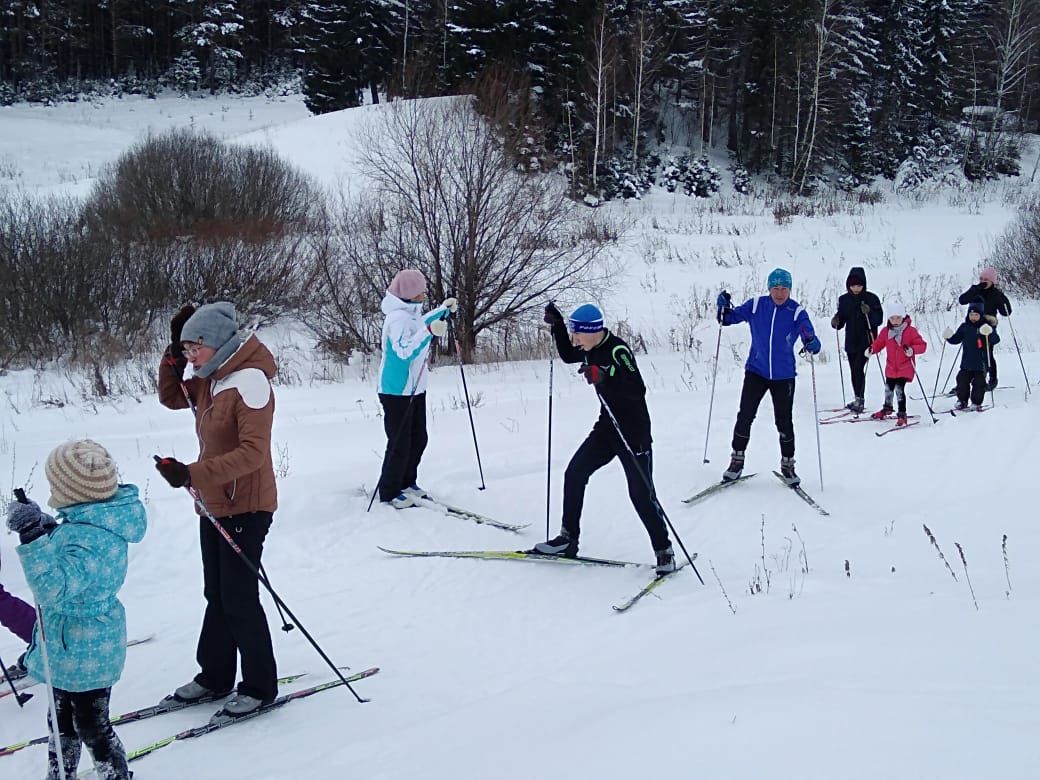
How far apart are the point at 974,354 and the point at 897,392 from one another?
1200 mm

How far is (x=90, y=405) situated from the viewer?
11695 mm

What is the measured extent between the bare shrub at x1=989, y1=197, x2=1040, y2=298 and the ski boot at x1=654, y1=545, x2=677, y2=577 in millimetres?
15817

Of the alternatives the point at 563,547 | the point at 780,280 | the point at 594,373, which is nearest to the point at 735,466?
the point at 780,280

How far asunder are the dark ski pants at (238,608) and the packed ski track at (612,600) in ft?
0.82

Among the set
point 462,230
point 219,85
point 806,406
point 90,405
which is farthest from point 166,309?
point 219,85

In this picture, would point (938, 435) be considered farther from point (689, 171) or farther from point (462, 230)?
point (689, 171)

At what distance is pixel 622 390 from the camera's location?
543 cm

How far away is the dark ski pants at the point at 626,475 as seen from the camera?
18.2 feet

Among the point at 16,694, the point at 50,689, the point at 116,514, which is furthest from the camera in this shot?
the point at 16,694

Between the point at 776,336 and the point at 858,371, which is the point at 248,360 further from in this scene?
the point at 858,371

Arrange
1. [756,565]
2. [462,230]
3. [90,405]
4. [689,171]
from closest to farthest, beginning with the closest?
[756,565], [90,405], [462,230], [689,171]

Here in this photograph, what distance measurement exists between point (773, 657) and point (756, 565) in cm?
179

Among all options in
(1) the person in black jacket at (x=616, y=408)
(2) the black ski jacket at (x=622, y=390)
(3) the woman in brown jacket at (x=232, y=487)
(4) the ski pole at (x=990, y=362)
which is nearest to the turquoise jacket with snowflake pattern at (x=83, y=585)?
(3) the woman in brown jacket at (x=232, y=487)

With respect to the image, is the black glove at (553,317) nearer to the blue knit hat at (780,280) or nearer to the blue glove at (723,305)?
the blue glove at (723,305)
